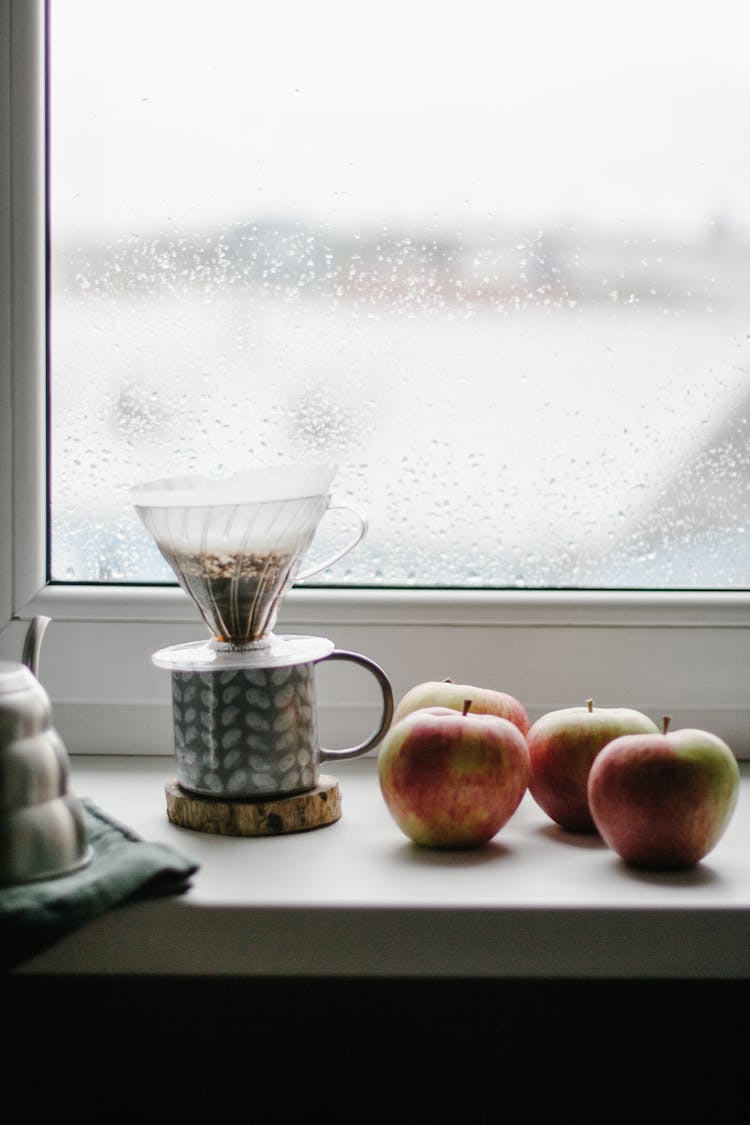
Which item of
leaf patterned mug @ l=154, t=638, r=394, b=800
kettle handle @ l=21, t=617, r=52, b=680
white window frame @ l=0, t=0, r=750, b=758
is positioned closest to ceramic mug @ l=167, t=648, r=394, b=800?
leaf patterned mug @ l=154, t=638, r=394, b=800

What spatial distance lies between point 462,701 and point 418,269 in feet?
1.41

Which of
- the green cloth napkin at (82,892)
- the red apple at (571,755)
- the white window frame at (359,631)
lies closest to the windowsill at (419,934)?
the green cloth napkin at (82,892)

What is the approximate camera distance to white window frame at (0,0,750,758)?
3.53 ft

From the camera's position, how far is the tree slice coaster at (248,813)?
2.77 feet

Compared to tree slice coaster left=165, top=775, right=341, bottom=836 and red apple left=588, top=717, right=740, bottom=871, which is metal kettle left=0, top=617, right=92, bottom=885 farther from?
red apple left=588, top=717, right=740, bottom=871

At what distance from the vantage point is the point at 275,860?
801 mm

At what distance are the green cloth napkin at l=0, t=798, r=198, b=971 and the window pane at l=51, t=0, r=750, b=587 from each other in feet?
1.39

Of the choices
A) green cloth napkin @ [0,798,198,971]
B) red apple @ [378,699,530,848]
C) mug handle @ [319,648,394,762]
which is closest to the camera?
green cloth napkin @ [0,798,198,971]

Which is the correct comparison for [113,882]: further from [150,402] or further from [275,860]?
[150,402]

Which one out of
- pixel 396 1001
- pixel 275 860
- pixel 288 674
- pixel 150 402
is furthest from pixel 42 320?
pixel 396 1001

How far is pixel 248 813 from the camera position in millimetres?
844

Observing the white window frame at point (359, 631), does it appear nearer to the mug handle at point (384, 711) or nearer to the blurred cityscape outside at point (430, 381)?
the blurred cityscape outside at point (430, 381)

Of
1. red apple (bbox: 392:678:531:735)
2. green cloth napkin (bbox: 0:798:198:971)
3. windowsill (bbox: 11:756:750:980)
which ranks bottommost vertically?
windowsill (bbox: 11:756:750:980)

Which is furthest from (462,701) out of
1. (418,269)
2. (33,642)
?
(418,269)
